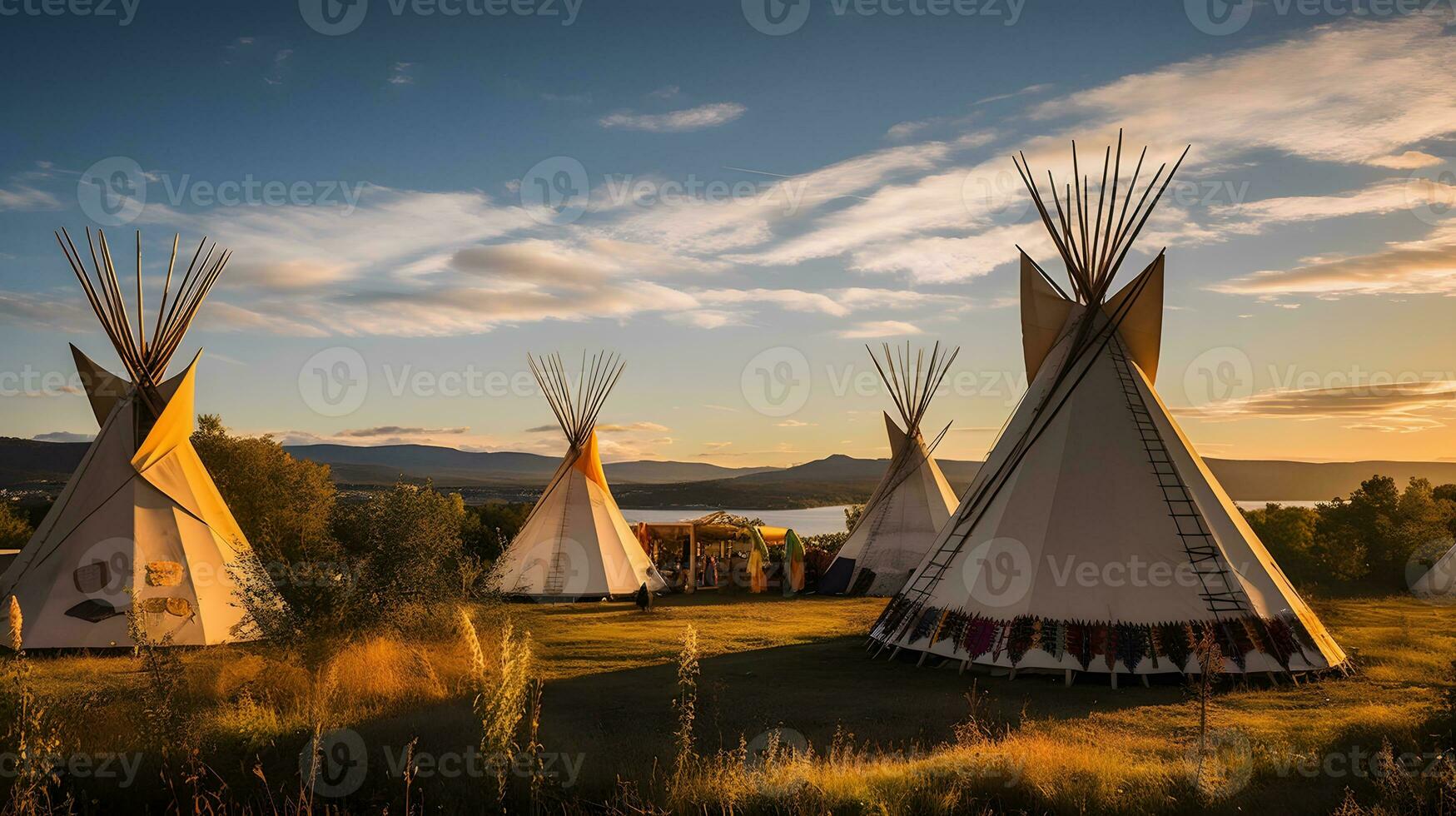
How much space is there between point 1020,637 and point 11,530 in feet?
77.5

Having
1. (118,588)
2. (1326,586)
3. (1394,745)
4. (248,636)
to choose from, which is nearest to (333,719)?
(248,636)

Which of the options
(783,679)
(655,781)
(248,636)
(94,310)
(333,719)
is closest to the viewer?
(655,781)

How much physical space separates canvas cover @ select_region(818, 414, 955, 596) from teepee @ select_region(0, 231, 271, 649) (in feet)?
47.9

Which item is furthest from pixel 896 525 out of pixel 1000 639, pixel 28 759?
pixel 28 759

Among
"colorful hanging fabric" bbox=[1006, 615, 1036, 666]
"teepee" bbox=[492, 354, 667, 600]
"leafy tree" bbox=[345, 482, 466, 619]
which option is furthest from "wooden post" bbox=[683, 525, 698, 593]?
"colorful hanging fabric" bbox=[1006, 615, 1036, 666]

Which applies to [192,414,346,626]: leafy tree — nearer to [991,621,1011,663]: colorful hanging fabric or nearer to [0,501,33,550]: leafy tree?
[0,501,33,550]: leafy tree

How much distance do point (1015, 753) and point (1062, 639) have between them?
14.6ft

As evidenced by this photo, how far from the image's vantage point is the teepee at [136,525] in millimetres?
12992

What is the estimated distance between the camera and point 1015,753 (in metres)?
6.49

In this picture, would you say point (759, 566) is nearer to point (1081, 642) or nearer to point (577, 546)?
point (577, 546)

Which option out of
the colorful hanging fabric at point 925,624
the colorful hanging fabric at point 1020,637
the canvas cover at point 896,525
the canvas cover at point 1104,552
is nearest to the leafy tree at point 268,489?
the canvas cover at point 896,525

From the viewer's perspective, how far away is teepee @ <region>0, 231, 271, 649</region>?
13.0 m

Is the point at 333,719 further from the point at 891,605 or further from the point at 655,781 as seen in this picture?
the point at 891,605

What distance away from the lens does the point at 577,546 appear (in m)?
21.4
